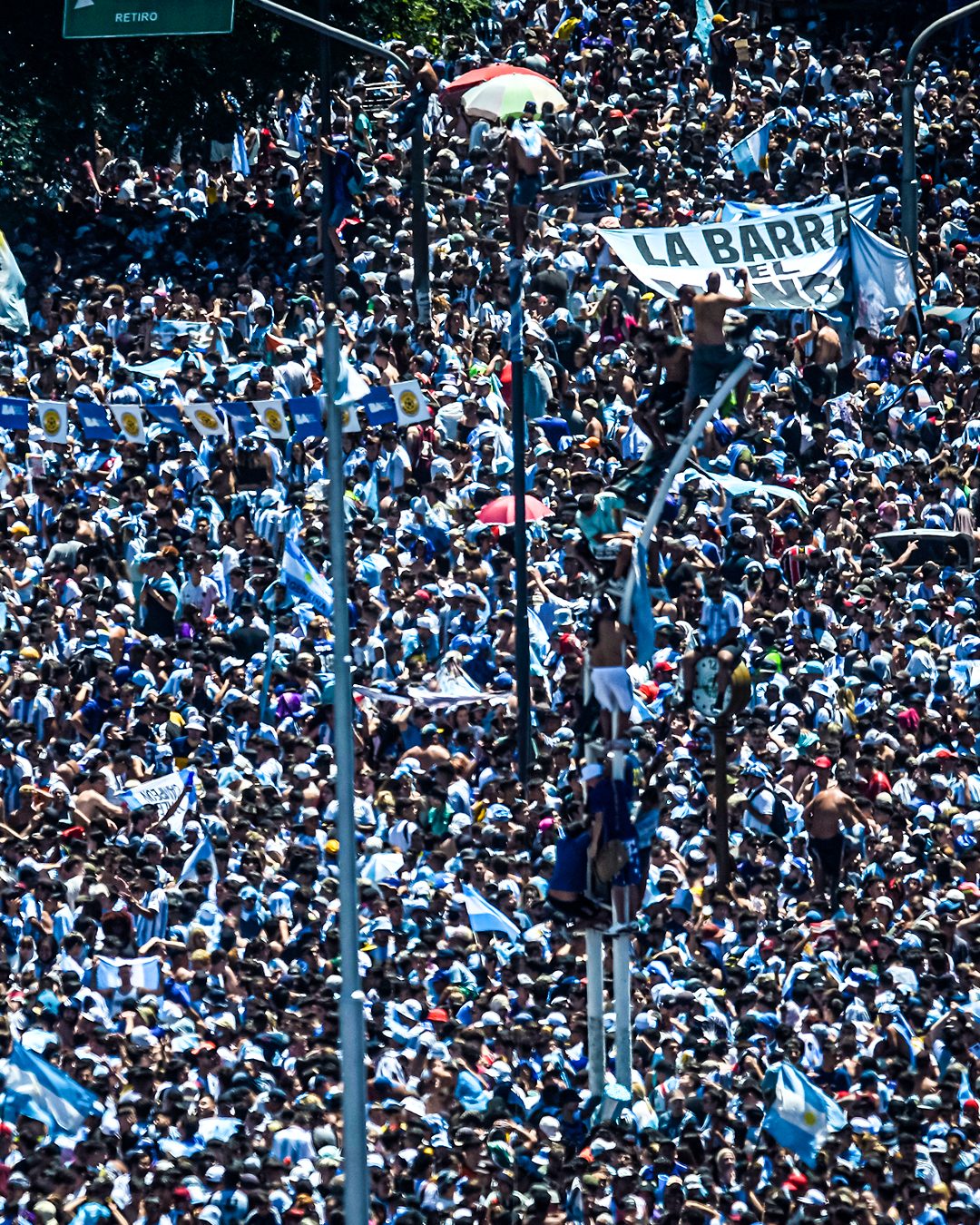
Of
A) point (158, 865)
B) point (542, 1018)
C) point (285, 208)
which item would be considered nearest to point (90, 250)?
point (285, 208)

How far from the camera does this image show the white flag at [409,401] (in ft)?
103

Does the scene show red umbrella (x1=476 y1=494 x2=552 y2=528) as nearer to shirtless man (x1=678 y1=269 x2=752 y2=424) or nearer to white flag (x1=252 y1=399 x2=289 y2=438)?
white flag (x1=252 y1=399 x2=289 y2=438)

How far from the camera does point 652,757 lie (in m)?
26.4

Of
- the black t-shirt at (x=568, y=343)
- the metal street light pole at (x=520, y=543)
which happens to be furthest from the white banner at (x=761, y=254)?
the metal street light pole at (x=520, y=543)

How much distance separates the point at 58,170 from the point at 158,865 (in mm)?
17390

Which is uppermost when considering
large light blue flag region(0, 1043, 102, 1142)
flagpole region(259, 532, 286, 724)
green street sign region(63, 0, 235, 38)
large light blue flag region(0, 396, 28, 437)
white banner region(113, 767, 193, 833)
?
green street sign region(63, 0, 235, 38)

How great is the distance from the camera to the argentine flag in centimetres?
2477

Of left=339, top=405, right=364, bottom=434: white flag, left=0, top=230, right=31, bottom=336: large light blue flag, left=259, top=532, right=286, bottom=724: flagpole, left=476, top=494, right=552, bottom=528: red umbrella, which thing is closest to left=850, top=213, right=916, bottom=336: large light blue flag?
left=339, top=405, right=364, bottom=434: white flag

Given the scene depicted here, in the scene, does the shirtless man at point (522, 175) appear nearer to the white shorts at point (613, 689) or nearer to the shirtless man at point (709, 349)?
the shirtless man at point (709, 349)

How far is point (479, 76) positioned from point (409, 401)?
7134 mm

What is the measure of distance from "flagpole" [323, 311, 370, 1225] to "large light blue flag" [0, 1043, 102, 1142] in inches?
93.5

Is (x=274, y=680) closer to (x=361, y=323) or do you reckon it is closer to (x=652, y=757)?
(x=652, y=757)

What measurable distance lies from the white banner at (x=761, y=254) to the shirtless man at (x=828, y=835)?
28.9ft

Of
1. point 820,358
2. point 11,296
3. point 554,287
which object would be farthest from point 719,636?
point 11,296
